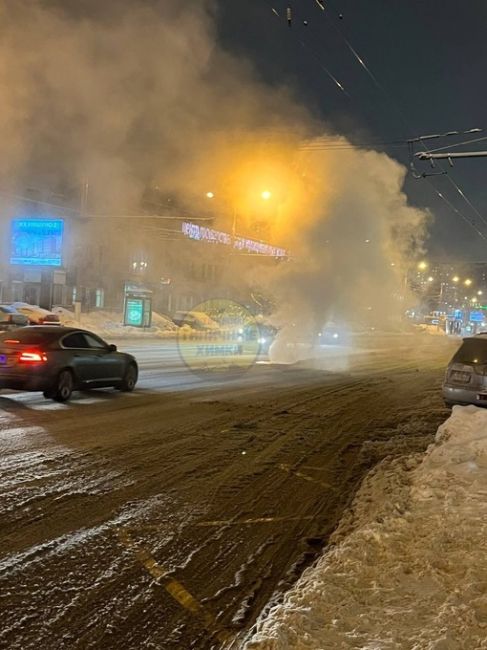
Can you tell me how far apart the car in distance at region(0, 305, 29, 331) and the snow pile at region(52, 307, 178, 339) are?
381 centimetres

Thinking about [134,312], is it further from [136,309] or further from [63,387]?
[63,387]

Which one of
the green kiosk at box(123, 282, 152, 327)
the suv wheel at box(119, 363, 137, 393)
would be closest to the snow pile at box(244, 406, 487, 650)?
the suv wheel at box(119, 363, 137, 393)

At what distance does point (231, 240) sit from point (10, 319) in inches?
339

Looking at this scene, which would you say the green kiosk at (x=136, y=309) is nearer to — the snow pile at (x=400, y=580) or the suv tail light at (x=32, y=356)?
the suv tail light at (x=32, y=356)

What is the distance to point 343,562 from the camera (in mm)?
3043

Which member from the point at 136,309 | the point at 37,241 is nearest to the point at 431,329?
the point at 136,309

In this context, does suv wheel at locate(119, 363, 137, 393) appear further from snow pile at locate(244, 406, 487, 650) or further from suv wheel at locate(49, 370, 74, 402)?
snow pile at locate(244, 406, 487, 650)

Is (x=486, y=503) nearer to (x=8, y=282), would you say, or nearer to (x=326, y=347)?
(x=326, y=347)

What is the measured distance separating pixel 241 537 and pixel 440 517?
1.16 m

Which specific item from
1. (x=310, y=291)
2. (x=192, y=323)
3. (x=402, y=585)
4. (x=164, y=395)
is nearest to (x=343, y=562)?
(x=402, y=585)

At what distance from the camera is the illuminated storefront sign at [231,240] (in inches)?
703

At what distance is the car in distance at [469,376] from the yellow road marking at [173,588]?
5824mm

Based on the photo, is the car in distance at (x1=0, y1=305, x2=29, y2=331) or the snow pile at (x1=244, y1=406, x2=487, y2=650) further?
the car in distance at (x1=0, y1=305, x2=29, y2=331)

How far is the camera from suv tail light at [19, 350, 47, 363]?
827 centimetres
